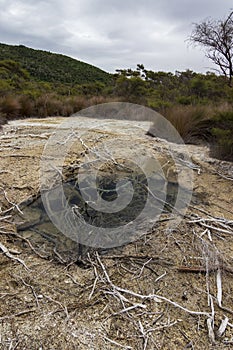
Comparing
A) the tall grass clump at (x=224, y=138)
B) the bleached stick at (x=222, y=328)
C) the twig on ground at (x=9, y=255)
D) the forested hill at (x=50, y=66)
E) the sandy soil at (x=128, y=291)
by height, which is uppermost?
the forested hill at (x=50, y=66)

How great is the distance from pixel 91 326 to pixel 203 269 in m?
0.73

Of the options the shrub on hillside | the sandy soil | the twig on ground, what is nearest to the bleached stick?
the sandy soil

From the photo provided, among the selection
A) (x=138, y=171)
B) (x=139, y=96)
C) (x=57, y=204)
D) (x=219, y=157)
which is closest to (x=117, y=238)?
(x=57, y=204)

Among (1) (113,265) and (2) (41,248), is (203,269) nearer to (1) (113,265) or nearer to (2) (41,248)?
(1) (113,265)

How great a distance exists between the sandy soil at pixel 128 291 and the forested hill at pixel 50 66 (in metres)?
21.6

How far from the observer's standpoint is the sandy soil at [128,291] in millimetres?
1241

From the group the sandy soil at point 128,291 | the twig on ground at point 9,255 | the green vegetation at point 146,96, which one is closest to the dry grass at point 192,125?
the green vegetation at point 146,96

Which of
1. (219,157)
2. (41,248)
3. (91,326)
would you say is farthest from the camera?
(219,157)

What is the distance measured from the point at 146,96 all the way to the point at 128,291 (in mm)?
9045

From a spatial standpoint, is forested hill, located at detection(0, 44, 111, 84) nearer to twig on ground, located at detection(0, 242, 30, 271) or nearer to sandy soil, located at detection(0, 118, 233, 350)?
twig on ground, located at detection(0, 242, 30, 271)

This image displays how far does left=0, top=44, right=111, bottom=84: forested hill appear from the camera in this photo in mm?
22312

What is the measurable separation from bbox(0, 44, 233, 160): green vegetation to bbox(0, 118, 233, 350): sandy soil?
1.92m

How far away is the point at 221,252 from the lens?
1800 mm

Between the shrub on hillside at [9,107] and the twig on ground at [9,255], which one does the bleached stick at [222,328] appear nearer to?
the twig on ground at [9,255]
